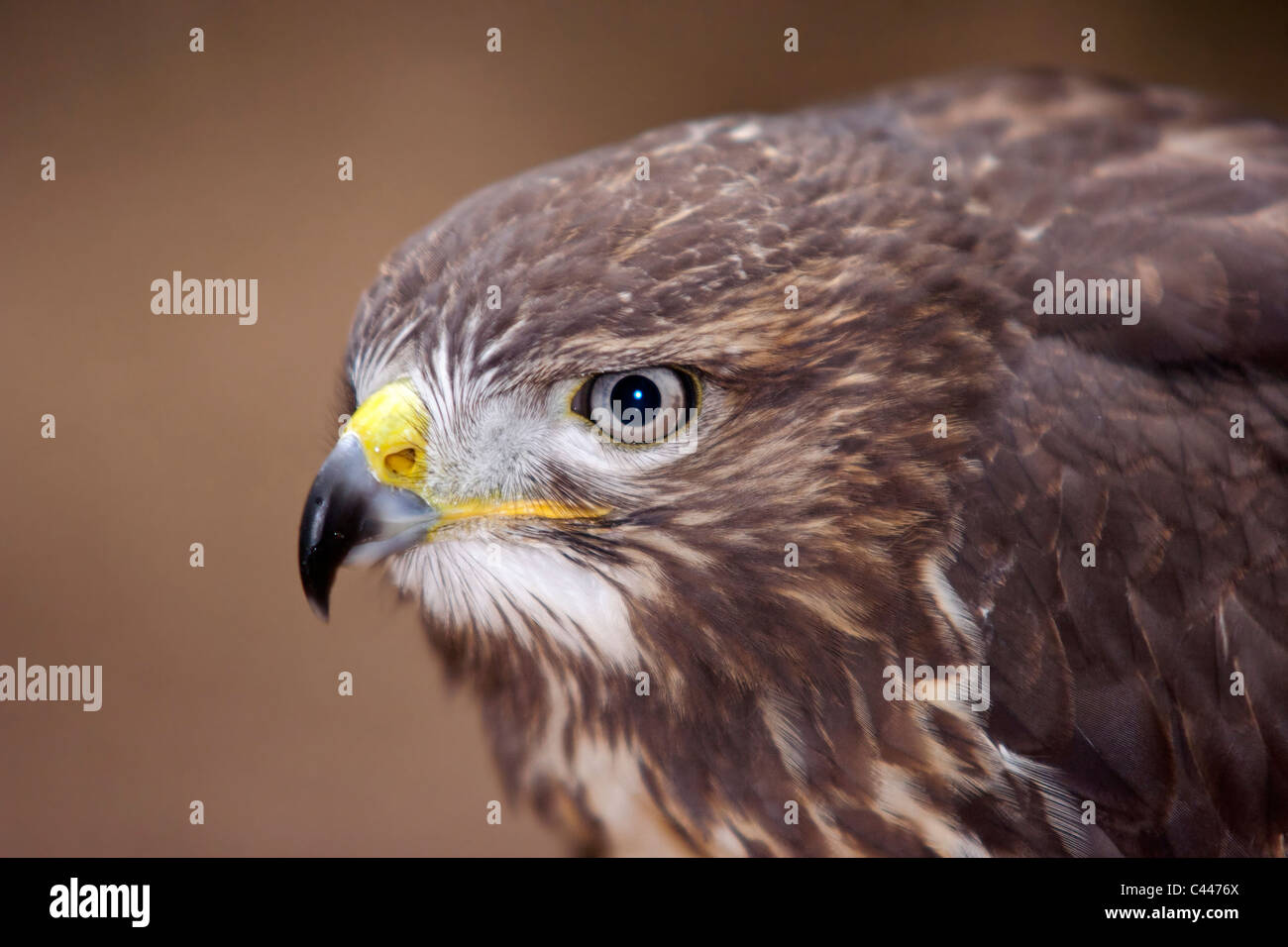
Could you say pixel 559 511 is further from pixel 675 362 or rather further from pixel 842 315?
pixel 842 315

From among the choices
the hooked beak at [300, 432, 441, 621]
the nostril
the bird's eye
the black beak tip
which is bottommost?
the black beak tip

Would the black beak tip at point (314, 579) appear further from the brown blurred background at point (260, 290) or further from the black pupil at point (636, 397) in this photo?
the brown blurred background at point (260, 290)

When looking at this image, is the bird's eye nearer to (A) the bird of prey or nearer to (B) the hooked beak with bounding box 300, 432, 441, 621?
(A) the bird of prey

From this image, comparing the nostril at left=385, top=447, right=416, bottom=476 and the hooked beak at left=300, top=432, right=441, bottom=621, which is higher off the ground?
the nostril at left=385, top=447, right=416, bottom=476

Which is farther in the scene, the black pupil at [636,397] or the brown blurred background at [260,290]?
the brown blurred background at [260,290]

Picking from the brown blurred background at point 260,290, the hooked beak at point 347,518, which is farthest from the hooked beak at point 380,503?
the brown blurred background at point 260,290

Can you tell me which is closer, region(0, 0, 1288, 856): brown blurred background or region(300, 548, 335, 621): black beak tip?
region(300, 548, 335, 621): black beak tip

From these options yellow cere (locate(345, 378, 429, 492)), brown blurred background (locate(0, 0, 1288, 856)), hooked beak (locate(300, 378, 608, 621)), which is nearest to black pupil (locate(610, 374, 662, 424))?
hooked beak (locate(300, 378, 608, 621))

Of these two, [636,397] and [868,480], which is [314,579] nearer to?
[636,397]

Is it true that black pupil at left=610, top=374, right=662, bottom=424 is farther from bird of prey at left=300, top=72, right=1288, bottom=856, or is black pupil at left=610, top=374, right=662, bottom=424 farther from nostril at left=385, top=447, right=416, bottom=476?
nostril at left=385, top=447, right=416, bottom=476
